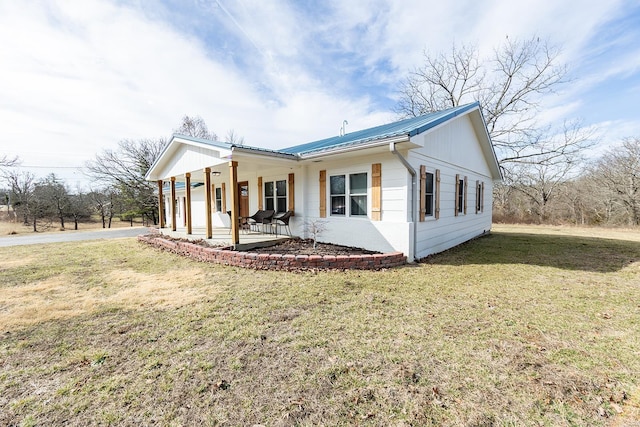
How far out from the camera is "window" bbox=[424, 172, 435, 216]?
7.17 m

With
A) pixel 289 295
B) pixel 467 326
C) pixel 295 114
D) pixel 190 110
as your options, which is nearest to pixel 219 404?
pixel 289 295

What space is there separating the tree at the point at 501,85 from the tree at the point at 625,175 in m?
4.28

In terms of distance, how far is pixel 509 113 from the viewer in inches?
750

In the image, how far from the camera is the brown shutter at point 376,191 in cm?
648

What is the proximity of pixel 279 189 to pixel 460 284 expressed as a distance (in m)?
6.40

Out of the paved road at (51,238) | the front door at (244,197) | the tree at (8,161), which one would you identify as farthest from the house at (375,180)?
the tree at (8,161)

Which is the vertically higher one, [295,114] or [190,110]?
[190,110]

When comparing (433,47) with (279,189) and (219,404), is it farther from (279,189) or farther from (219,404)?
(219,404)

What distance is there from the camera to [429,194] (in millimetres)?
7277

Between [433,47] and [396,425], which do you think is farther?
[433,47]

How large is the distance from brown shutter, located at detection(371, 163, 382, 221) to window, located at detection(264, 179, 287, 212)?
3.48 meters

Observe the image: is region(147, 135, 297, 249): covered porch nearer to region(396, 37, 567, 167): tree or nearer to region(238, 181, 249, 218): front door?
region(238, 181, 249, 218): front door

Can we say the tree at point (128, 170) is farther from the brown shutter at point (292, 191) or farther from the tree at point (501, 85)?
the tree at point (501, 85)

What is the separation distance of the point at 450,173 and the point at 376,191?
Result: 3426 mm
